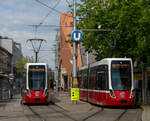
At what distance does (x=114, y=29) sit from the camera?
2786cm

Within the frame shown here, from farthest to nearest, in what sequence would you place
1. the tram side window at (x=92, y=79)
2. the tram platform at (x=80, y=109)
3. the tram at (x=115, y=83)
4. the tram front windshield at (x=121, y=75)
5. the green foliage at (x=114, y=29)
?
the tram side window at (x=92, y=79)
the green foliage at (x=114, y=29)
the tram front windshield at (x=121, y=75)
the tram at (x=115, y=83)
the tram platform at (x=80, y=109)

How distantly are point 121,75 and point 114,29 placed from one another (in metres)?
7.55

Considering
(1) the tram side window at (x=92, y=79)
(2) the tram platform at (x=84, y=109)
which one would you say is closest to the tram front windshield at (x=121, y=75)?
(2) the tram platform at (x=84, y=109)

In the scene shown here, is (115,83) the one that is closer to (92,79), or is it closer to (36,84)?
(92,79)

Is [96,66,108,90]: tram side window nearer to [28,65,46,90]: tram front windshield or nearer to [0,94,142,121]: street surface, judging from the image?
[0,94,142,121]: street surface

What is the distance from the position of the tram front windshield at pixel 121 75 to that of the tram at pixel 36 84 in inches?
230

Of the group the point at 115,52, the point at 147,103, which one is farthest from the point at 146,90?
the point at 115,52

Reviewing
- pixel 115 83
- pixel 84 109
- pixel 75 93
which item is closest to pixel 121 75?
pixel 115 83

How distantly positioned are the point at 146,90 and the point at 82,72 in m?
6.41

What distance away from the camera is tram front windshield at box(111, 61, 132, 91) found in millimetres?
20828

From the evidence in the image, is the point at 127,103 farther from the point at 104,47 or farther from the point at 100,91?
the point at 104,47

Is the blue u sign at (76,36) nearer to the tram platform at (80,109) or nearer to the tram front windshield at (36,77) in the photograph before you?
the tram front windshield at (36,77)

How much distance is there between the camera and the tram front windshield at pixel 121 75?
20.8 meters

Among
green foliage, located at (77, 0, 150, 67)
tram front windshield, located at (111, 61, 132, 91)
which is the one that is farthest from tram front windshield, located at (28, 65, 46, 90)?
tram front windshield, located at (111, 61, 132, 91)
